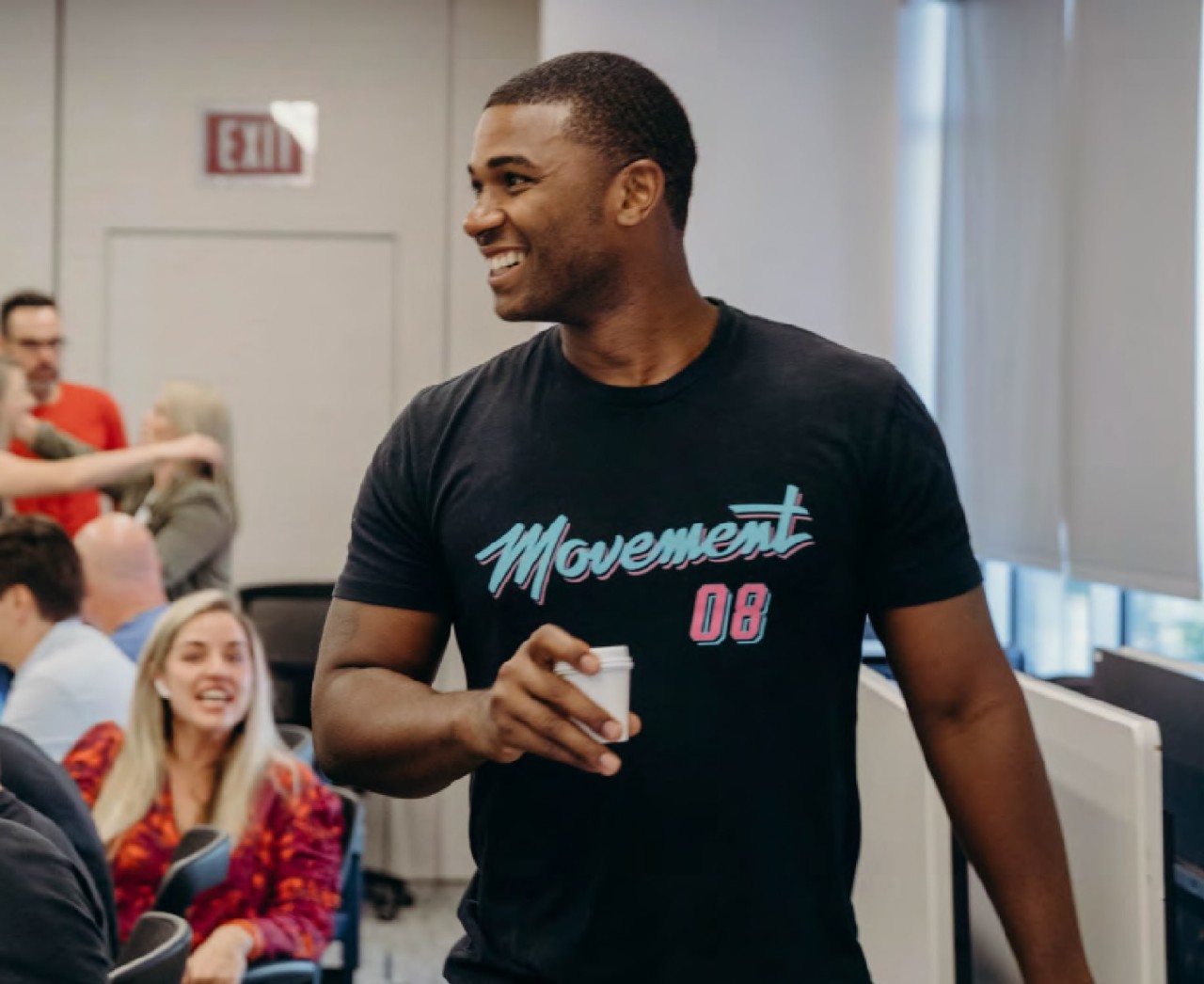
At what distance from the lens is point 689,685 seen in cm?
125

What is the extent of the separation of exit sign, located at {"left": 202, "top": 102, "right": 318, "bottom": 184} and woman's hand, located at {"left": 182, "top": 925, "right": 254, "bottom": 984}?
330cm

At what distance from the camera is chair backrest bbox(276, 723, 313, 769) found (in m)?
3.41

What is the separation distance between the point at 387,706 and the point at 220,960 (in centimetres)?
165

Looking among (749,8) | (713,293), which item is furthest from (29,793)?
(749,8)

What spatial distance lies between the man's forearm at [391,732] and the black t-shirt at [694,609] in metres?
0.07

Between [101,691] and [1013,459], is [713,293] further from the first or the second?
[101,691]

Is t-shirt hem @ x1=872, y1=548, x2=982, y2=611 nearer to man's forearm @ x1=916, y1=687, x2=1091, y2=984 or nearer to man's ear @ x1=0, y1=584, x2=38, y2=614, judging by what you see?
man's forearm @ x1=916, y1=687, x2=1091, y2=984

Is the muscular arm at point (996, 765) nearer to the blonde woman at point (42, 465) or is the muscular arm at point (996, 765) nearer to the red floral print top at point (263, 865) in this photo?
the red floral print top at point (263, 865)

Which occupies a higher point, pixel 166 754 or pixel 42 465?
pixel 42 465

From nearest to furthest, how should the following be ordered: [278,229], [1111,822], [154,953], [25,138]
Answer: [1111,822] < [154,953] < [25,138] < [278,229]

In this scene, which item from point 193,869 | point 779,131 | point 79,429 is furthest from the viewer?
point 79,429

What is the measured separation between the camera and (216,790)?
10.1 feet

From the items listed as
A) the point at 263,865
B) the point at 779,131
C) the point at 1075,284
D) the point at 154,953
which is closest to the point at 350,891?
the point at 263,865

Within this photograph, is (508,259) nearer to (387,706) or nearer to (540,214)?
(540,214)
